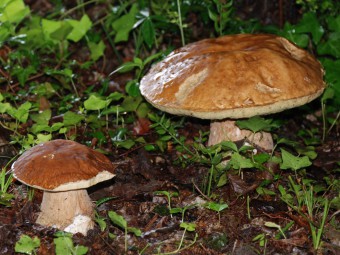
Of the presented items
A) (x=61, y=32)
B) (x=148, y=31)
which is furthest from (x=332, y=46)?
(x=61, y=32)

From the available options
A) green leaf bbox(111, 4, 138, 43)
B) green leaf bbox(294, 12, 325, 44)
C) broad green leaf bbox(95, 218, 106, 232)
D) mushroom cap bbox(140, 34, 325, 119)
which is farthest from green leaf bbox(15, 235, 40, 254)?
green leaf bbox(294, 12, 325, 44)

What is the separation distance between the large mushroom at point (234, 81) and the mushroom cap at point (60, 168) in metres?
0.65

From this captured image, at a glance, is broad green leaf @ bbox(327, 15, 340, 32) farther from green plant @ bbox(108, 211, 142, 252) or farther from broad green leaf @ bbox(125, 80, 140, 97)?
green plant @ bbox(108, 211, 142, 252)

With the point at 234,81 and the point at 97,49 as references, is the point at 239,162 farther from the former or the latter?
the point at 97,49

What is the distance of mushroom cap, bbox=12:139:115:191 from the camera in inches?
105

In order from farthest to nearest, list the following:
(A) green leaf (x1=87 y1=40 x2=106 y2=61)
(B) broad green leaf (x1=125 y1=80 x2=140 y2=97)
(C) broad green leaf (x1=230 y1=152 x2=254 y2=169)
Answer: (A) green leaf (x1=87 y1=40 x2=106 y2=61), (B) broad green leaf (x1=125 y1=80 x2=140 y2=97), (C) broad green leaf (x1=230 y1=152 x2=254 y2=169)

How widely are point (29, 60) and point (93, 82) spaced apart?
68 cm

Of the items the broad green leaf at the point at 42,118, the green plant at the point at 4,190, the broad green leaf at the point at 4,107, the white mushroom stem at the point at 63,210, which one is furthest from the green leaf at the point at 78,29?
the white mushroom stem at the point at 63,210

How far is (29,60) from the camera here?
500 cm

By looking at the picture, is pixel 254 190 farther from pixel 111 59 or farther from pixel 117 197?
pixel 111 59

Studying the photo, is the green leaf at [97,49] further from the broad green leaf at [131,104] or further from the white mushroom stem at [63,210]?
the white mushroom stem at [63,210]

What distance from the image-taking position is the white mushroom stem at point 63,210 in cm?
292

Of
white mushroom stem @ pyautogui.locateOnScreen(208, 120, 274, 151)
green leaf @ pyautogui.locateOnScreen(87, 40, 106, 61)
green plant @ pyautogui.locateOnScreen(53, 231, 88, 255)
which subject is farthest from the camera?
green leaf @ pyautogui.locateOnScreen(87, 40, 106, 61)

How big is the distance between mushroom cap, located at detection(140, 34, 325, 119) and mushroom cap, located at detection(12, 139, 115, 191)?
25.7 inches
